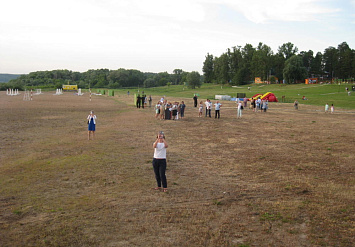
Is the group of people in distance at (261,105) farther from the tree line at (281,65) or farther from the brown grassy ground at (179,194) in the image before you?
the tree line at (281,65)

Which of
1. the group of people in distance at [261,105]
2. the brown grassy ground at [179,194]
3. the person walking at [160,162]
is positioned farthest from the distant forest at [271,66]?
the person walking at [160,162]

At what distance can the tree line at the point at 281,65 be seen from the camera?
98875 mm

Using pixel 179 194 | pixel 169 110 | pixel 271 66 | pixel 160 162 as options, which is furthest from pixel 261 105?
pixel 271 66

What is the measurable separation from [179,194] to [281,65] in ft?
→ 375

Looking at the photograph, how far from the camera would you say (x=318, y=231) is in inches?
258

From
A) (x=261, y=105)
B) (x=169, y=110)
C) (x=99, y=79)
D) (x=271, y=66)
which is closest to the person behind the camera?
(x=169, y=110)

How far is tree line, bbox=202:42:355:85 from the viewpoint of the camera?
98875 millimetres

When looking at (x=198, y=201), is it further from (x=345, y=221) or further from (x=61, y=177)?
(x=61, y=177)

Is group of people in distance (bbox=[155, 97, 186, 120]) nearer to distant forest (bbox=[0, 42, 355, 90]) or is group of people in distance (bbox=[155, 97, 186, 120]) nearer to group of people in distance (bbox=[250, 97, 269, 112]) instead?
group of people in distance (bbox=[250, 97, 269, 112])

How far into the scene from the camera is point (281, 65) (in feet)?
373

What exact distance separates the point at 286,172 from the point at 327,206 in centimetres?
337

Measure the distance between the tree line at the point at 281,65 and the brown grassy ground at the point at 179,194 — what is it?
9064 centimetres

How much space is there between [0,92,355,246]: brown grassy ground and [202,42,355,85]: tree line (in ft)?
297

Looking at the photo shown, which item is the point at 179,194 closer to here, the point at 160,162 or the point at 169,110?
the point at 160,162
